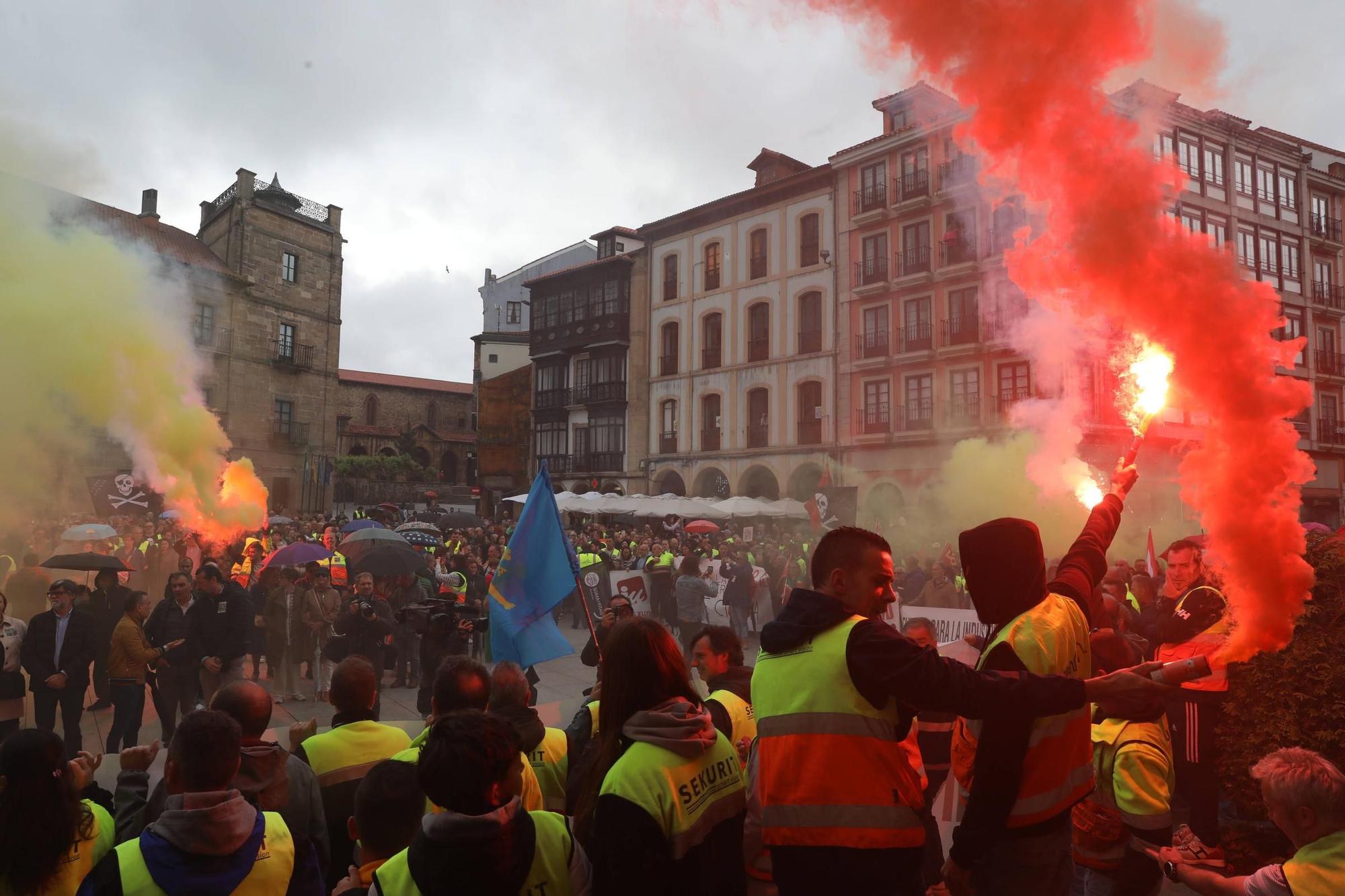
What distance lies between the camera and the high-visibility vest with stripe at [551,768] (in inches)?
146

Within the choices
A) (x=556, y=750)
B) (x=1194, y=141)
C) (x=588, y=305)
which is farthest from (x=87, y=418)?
(x=1194, y=141)

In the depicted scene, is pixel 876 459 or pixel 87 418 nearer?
pixel 87 418

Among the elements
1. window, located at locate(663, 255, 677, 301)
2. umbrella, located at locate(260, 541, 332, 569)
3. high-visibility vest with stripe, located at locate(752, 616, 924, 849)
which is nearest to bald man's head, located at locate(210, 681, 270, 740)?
high-visibility vest with stripe, located at locate(752, 616, 924, 849)

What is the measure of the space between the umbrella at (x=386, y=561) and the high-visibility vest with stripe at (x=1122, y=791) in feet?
29.4

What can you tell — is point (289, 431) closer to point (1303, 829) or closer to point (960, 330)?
point (960, 330)

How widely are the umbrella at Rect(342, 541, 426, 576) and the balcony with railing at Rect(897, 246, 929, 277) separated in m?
21.6

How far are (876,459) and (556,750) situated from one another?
26751mm

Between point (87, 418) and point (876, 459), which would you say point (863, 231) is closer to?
point (876, 459)

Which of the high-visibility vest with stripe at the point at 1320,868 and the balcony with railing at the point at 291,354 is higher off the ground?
the balcony with railing at the point at 291,354

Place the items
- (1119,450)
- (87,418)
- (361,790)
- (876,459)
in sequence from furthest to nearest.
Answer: (876,459) < (1119,450) < (87,418) < (361,790)

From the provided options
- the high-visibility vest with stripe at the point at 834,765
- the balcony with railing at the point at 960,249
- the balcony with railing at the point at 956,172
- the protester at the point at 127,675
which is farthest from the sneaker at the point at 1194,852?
the balcony with railing at the point at 956,172

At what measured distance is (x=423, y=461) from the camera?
57.3 m

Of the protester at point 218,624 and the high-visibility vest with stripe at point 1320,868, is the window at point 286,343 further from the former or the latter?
the high-visibility vest with stripe at point 1320,868

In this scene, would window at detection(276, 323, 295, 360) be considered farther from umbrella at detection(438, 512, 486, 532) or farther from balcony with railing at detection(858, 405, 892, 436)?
balcony with railing at detection(858, 405, 892, 436)
